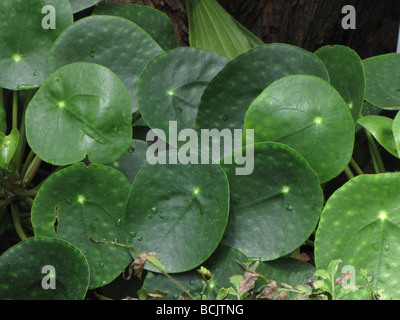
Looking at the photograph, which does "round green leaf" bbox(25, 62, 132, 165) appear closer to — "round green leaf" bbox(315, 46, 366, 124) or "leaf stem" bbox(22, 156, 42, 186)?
"leaf stem" bbox(22, 156, 42, 186)

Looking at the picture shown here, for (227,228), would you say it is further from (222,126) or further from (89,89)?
(89,89)

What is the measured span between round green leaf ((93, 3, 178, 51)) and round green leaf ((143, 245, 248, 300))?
18.9 inches

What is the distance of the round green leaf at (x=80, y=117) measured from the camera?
766 millimetres

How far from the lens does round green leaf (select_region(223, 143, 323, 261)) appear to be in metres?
0.72

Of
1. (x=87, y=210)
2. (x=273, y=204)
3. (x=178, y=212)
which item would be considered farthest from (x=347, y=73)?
(x=87, y=210)

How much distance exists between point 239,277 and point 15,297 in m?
0.37

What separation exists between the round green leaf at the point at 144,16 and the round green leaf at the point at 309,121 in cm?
34

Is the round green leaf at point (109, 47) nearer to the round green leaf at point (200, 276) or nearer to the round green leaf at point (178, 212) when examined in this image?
the round green leaf at point (178, 212)

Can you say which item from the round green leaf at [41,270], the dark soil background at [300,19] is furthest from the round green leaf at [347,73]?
the dark soil background at [300,19]

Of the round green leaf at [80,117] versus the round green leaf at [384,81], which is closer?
the round green leaf at [80,117]

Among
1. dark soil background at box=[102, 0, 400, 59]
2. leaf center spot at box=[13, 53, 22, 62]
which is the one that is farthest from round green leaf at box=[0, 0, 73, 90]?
dark soil background at box=[102, 0, 400, 59]

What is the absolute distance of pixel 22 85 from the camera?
2.85 feet

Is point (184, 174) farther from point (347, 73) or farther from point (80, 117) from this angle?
point (347, 73)

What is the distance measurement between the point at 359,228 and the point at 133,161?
0.41m
